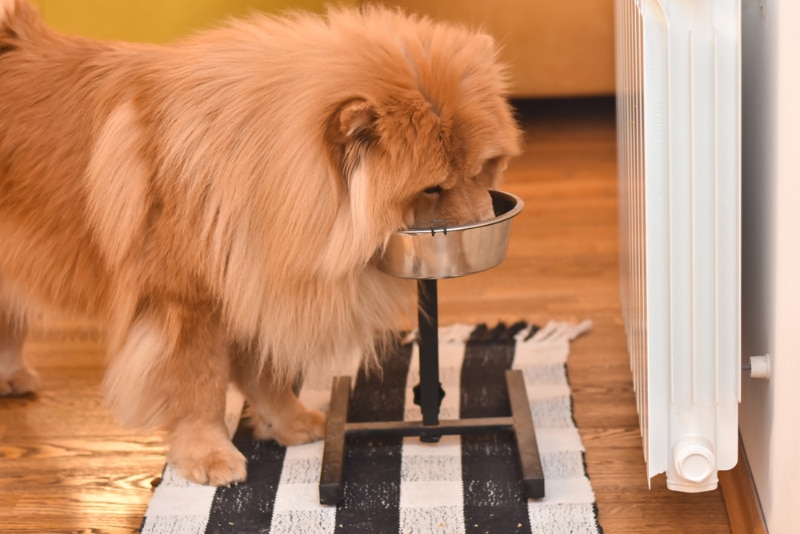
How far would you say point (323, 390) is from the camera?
2.15m

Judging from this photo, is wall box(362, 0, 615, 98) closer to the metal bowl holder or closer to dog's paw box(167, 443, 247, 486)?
the metal bowl holder

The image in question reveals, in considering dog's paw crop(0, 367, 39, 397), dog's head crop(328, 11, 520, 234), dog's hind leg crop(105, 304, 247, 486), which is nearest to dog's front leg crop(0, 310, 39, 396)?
dog's paw crop(0, 367, 39, 397)

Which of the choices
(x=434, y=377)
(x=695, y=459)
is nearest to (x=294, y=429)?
(x=434, y=377)

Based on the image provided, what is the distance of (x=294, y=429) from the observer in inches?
74.0

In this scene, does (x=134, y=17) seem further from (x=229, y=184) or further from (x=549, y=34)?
(x=549, y=34)

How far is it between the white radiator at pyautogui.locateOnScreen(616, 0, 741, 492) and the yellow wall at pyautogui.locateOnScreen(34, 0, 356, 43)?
1254 millimetres

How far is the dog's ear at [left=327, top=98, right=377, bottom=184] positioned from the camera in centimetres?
136

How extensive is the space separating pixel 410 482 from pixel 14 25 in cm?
113

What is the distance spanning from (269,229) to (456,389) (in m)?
0.75

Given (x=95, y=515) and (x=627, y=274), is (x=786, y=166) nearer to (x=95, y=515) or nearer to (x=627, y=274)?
(x=627, y=274)

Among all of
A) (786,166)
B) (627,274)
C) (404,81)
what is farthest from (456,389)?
(786,166)

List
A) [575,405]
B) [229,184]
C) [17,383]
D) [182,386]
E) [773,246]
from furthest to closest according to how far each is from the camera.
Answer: [17,383] < [575,405] < [182,386] < [229,184] < [773,246]

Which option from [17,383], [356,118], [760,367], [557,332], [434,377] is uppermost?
[356,118]

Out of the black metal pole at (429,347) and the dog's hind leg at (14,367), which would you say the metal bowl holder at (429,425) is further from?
the dog's hind leg at (14,367)
